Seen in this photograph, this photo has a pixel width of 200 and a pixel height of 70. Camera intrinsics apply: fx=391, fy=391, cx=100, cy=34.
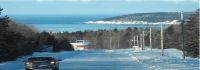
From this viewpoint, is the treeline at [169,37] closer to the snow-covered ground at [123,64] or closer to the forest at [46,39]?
the forest at [46,39]

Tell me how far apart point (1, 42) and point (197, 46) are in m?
49.2

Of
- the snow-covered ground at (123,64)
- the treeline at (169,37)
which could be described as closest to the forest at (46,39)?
the treeline at (169,37)

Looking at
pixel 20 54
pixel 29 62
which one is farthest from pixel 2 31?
pixel 29 62

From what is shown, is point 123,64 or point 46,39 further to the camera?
point 46,39

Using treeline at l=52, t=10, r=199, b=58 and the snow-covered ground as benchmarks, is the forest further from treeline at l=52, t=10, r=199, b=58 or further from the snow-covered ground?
the snow-covered ground

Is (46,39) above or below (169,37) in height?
below

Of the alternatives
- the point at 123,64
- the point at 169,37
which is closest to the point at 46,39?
the point at 169,37

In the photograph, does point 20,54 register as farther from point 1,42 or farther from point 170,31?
point 170,31

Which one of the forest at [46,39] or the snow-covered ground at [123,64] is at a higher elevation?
the forest at [46,39]

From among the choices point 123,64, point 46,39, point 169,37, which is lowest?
point 123,64

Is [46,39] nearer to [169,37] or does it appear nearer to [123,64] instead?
[169,37]

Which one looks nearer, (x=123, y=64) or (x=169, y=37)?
(x=123, y=64)

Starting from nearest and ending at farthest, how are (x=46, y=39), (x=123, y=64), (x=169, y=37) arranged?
(x=123, y=64)
(x=46, y=39)
(x=169, y=37)

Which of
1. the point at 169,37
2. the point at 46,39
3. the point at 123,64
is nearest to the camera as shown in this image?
the point at 123,64
